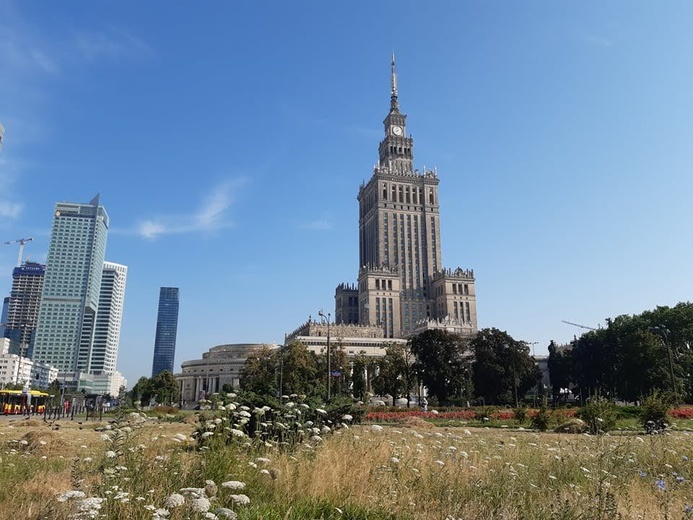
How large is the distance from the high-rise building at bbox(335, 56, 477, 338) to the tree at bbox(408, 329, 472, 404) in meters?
58.2

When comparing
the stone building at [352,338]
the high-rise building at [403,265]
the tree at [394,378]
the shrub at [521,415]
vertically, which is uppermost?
the high-rise building at [403,265]

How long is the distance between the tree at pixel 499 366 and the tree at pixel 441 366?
2.32 m

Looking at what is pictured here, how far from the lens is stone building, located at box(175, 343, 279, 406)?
124250 millimetres

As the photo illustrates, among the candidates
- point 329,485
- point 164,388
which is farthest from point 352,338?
point 329,485

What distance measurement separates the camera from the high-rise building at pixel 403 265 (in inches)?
5379

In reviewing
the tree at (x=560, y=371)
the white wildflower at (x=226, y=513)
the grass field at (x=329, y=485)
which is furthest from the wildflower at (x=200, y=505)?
the tree at (x=560, y=371)

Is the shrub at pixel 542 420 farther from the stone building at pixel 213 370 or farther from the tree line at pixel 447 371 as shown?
the stone building at pixel 213 370

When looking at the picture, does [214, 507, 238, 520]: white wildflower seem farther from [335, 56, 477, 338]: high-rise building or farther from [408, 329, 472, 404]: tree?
[335, 56, 477, 338]: high-rise building

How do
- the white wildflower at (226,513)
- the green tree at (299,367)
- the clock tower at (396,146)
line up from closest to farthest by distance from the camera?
the white wildflower at (226,513) → the green tree at (299,367) → the clock tower at (396,146)

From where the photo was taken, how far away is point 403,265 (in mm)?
143875

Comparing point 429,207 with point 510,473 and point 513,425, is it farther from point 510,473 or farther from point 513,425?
point 510,473

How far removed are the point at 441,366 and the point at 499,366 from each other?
313 inches

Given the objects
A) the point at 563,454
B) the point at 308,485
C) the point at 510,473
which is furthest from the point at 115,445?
the point at 563,454

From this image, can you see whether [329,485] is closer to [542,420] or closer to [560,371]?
[542,420]
